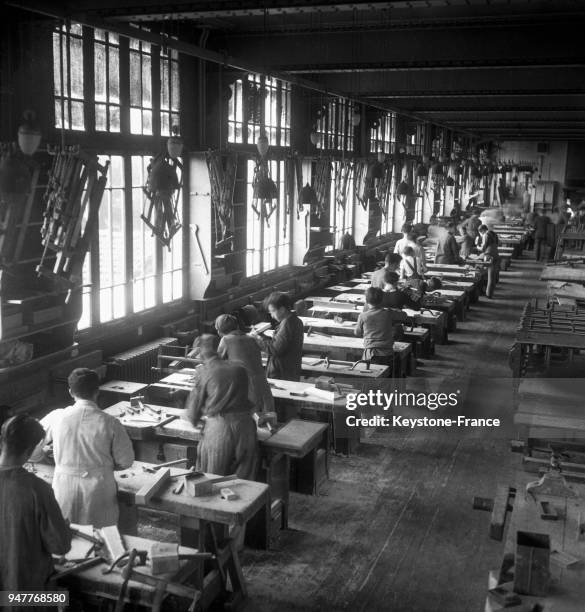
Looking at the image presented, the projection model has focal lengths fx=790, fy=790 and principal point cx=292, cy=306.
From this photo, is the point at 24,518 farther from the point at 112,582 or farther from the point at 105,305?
the point at 105,305

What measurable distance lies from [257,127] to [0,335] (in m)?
6.73

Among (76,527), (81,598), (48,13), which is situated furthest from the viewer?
(48,13)

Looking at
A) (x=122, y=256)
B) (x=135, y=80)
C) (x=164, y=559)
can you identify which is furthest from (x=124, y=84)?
(x=164, y=559)

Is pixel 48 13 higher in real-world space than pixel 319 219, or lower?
higher

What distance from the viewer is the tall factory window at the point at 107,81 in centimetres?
884

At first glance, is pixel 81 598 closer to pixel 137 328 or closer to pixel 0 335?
pixel 0 335

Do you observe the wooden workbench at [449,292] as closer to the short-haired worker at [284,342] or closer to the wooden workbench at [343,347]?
the wooden workbench at [343,347]

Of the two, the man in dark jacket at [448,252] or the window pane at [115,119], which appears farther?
the man in dark jacket at [448,252]

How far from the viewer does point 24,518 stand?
13.8ft

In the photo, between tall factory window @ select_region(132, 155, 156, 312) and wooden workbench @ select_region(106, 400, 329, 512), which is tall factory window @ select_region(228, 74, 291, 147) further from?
wooden workbench @ select_region(106, 400, 329, 512)

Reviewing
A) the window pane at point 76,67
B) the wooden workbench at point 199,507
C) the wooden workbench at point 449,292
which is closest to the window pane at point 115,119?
the window pane at point 76,67

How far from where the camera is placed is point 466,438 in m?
9.02

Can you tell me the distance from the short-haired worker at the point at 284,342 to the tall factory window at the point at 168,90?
3496 millimetres

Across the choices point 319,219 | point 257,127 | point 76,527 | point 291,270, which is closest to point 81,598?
point 76,527
